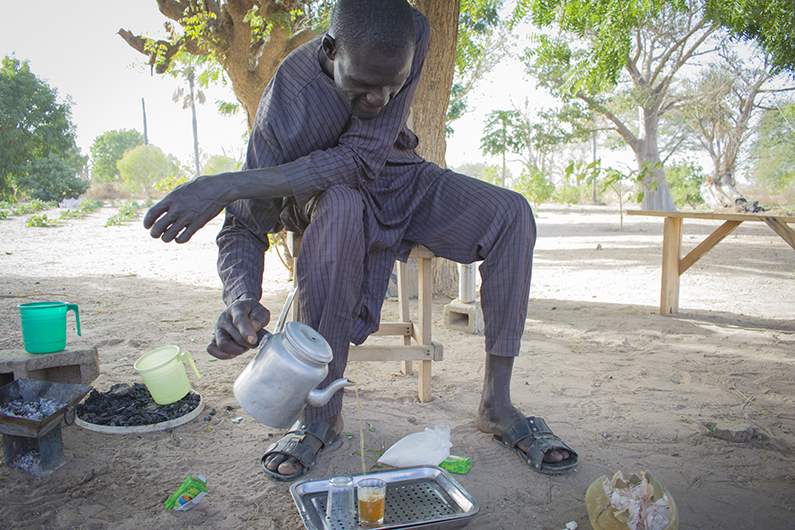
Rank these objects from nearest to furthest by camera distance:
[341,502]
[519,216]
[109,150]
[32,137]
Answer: [341,502] < [519,216] < [32,137] < [109,150]

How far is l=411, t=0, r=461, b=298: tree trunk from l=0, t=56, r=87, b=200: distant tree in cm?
2304

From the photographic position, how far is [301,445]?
166 cm

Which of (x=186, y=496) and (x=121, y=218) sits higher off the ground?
(x=121, y=218)

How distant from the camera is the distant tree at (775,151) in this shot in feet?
90.5

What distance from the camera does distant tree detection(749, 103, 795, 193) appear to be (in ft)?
90.5

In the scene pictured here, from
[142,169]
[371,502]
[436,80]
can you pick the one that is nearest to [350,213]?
[371,502]

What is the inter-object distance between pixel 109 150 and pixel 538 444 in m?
55.6

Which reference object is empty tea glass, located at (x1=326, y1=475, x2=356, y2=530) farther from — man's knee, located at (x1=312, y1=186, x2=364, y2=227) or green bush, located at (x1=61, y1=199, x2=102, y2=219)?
green bush, located at (x1=61, y1=199, x2=102, y2=219)

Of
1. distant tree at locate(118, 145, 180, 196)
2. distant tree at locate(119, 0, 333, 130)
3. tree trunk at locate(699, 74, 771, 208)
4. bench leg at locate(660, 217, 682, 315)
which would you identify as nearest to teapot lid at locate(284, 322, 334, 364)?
bench leg at locate(660, 217, 682, 315)

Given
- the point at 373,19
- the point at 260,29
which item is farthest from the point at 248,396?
the point at 260,29

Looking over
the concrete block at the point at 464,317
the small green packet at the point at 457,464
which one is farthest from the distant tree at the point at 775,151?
the small green packet at the point at 457,464

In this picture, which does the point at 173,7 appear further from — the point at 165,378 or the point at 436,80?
the point at 165,378

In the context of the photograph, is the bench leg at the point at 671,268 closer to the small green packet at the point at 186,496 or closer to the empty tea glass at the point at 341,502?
the empty tea glass at the point at 341,502

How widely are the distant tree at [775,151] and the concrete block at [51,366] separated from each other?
29.0 metres
